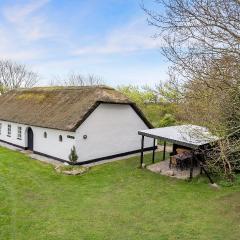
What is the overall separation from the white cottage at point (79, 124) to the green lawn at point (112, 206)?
8.24 ft

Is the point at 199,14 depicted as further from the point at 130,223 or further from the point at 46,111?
the point at 46,111

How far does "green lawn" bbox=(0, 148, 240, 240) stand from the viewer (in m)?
11.3

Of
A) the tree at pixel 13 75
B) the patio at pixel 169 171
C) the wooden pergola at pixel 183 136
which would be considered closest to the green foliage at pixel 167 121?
the wooden pergola at pixel 183 136

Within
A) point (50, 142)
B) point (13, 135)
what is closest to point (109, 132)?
point (50, 142)

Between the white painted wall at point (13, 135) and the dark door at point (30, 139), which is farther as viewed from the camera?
the white painted wall at point (13, 135)

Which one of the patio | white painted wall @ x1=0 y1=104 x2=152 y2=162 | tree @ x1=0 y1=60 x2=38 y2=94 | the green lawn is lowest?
the green lawn

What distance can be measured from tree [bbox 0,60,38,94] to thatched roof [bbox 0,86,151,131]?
96.2 ft

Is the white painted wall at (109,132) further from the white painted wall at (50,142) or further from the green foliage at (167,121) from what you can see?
the green foliage at (167,121)

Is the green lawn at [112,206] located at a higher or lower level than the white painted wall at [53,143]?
lower

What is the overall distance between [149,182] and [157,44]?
9.44 meters

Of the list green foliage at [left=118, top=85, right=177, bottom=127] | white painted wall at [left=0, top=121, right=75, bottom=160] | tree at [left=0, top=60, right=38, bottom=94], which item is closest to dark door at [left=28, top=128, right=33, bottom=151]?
white painted wall at [left=0, top=121, right=75, bottom=160]

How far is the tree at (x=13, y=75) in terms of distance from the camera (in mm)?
56906

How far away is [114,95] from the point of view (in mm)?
23328

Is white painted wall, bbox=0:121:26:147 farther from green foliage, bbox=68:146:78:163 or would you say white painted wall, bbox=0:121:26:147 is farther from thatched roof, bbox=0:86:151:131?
green foliage, bbox=68:146:78:163
